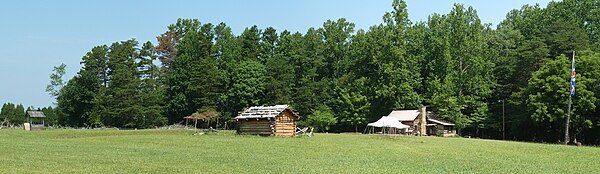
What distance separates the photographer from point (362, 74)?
75.1 meters

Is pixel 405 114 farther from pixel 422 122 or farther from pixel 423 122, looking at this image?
pixel 423 122

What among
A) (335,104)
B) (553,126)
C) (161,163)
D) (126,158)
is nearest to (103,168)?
(161,163)

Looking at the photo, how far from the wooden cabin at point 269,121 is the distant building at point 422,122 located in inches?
685

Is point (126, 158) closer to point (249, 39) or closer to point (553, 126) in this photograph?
point (553, 126)

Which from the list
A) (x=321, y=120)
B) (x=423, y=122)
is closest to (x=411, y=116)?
(x=423, y=122)

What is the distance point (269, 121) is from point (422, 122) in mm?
22894

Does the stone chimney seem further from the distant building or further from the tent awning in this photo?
the tent awning

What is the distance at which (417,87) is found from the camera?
71.4m

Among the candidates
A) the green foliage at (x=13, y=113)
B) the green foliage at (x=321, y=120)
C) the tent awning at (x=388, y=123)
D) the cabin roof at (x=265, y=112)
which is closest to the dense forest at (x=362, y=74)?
the green foliage at (x=321, y=120)

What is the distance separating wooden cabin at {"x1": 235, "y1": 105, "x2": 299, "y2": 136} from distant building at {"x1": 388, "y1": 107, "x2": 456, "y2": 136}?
17.4 meters

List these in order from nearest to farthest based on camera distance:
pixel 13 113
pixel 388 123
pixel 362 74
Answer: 1. pixel 388 123
2. pixel 362 74
3. pixel 13 113

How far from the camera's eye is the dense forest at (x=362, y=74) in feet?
212

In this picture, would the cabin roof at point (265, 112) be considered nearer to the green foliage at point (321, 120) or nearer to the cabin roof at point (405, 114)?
the cabin roof at point (405, 114)

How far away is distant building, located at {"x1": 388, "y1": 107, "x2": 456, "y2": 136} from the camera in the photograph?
62.7 m
